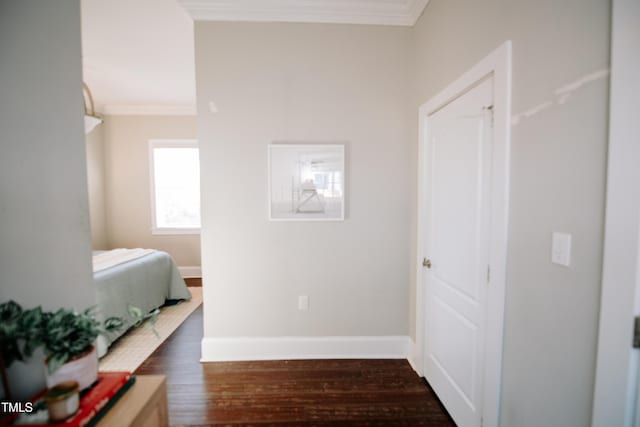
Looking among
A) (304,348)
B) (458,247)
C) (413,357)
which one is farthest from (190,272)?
→ (458,247)

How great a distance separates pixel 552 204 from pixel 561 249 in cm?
16

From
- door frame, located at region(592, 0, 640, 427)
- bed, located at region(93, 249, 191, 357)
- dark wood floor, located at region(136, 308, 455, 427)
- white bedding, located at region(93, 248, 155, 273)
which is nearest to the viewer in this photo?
door frame, located at region(592, 0, 640, 427)

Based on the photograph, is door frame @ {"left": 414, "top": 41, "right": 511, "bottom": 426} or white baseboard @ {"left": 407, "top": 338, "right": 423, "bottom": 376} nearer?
door frame @ {"left": 414, "top": 41, "right": 511, "bottom": 426}

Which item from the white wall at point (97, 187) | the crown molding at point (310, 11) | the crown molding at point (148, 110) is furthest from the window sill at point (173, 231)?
the crown molding at point (310, 11)

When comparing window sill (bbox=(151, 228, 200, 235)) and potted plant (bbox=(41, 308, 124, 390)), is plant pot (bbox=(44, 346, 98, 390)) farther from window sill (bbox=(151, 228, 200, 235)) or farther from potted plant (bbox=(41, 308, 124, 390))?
window sill (bbox=(151, 228, 200, 235))

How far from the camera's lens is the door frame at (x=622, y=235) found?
74 cm

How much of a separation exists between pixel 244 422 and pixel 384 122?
7.89 ft

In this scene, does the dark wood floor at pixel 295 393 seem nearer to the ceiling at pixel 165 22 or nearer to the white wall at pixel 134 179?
the ceiling at pixel 165 22

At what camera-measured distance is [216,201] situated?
2.25 meters

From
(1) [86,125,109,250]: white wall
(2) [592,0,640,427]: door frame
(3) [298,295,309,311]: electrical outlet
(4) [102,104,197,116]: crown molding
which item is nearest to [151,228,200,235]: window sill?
(1) [86,125,109,250]: white wall

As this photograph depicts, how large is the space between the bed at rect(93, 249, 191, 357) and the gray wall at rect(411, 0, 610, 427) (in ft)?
8.82

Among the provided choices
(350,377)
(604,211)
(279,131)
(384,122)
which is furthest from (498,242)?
(279,131)

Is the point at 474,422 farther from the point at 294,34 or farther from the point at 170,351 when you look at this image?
the point at 294,34

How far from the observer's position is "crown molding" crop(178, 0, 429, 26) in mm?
2068
